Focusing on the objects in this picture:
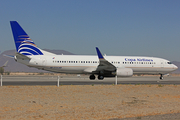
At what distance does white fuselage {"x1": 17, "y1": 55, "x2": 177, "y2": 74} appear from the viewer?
27.4m

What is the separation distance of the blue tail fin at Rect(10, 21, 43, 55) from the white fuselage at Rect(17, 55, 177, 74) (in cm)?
126

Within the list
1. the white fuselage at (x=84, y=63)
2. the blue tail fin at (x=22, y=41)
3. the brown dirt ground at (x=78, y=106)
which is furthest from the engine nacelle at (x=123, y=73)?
the brown dirt ground at (x=78, y=106)

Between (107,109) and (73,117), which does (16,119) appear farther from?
(107,109)

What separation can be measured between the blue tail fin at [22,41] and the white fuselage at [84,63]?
4.14 feet

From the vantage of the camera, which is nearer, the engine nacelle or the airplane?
the engine nacelle

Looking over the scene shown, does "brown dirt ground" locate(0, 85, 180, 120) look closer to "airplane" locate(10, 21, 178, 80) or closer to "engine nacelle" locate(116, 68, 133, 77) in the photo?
"engine nacelle" locate(116, 68, 133, 77)

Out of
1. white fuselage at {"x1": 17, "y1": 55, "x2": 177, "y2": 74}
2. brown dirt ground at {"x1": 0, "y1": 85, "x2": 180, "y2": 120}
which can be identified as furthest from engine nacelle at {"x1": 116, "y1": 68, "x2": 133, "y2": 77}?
brown dirt ground at {"x1": 0, "y1": 85, "x2": 180, "y2": 120}

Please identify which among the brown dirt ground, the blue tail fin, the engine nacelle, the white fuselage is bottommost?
the brown dirt ground

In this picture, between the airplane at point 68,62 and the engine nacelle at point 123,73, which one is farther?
the airplane at point 68,62

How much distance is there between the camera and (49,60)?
27469 mm

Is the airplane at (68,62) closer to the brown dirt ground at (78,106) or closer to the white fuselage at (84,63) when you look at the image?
the white fuselage at (84,63)

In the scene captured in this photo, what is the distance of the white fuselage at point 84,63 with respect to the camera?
27.4m

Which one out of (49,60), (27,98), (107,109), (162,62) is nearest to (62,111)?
(107,109)

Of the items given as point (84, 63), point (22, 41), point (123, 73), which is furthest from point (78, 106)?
point (22, 41)
